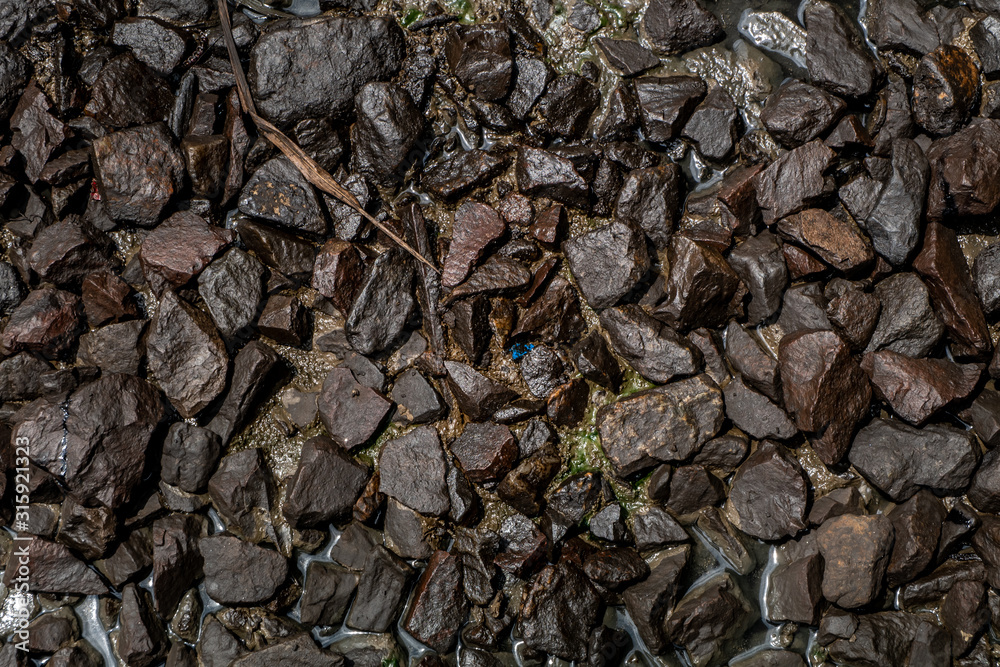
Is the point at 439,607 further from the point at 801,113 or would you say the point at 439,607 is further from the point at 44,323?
the point at 801,113

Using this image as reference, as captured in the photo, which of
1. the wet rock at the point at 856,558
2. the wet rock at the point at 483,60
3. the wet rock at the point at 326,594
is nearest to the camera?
the wet rock at the point at 856,558

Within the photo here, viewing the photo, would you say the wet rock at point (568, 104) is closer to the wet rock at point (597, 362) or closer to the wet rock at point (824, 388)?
the wet rock at point (597, 362)

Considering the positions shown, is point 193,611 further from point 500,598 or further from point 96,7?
point 96,7

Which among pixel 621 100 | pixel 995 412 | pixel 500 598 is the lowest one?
pixel 500 598

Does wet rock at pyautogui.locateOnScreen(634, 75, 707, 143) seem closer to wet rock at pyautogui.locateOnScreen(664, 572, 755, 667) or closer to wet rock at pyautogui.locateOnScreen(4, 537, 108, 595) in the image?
wet rock at pyautogui.locateOnScreen(664, 572, 755, 667)

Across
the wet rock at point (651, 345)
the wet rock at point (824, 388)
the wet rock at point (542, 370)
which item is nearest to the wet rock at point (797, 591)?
the wet rock at point (824, 388)

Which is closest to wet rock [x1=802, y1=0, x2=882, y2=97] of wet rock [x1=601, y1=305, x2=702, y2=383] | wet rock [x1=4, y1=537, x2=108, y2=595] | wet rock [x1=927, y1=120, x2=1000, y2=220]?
wet rock [x1=927, y1=120, x2=1000, y2=220]

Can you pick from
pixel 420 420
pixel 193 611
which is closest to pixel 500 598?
pixel 420 420
